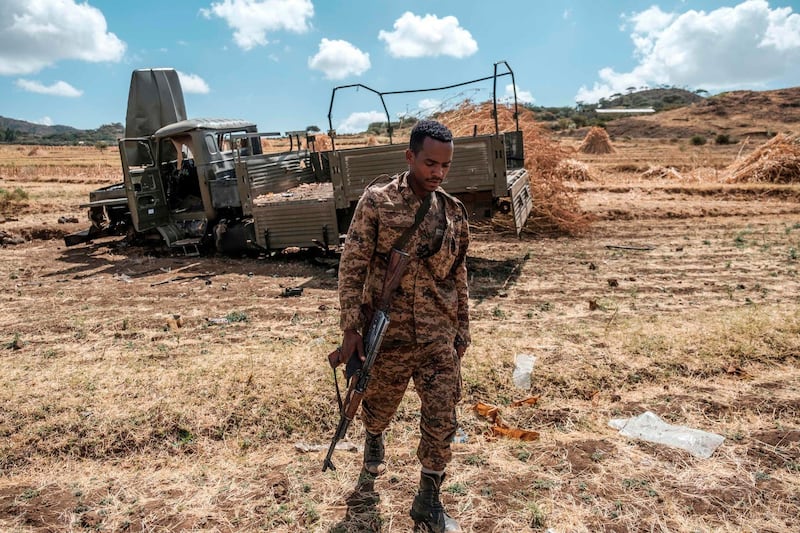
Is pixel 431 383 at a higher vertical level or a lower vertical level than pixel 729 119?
lower

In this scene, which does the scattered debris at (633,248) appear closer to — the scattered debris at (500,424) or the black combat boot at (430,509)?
the scattered debris at (500,424)

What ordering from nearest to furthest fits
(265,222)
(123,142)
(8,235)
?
(265,222) → (123,142) → (8,235)

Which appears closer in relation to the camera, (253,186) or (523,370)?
(523,370)

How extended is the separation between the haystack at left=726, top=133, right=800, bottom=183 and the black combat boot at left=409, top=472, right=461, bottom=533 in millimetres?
14920

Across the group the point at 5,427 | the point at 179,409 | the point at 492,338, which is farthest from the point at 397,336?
the point at 5,427

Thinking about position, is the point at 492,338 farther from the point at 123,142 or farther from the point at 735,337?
the point at 123,142

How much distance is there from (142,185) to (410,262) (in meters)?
8.26

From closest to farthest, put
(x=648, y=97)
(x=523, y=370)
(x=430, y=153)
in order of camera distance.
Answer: (x=430, y=153)
(x=523, y=370)
(x=648, y=97)

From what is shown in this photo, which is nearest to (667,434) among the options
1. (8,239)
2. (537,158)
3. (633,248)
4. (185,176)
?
(633,248)

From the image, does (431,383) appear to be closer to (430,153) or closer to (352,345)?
(352,345)

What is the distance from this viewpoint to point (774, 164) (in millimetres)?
14430

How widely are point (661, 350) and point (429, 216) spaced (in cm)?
296

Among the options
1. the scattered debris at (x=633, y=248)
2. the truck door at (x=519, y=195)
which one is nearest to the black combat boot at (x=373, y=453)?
the truck door at (x=519, y=195)

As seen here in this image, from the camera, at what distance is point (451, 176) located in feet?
23.9
